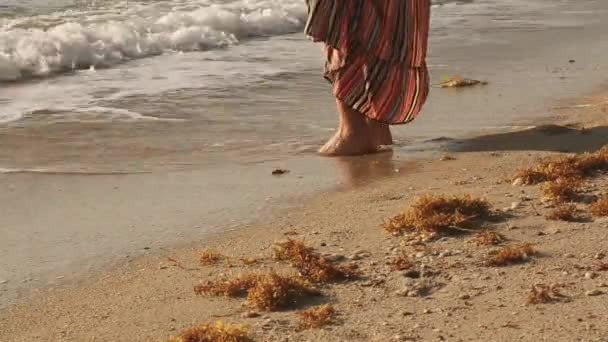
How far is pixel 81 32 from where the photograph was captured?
1037cm

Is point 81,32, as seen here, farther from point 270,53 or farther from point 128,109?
point 128,109

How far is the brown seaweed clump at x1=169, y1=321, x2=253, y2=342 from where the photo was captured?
3227 millimetres

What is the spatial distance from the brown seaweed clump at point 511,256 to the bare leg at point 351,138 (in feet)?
7.00

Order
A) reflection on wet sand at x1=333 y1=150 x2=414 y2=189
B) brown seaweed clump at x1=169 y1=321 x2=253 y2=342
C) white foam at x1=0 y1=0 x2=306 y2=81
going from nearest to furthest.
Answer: brown seaweed clump at x1=169 y1=321 x2=253 y2=342 → reflection on wet sand at x1=333 y1=150 x2=414 y2=189 → white foam at x1=0 y1=0 x2=306 y2=81

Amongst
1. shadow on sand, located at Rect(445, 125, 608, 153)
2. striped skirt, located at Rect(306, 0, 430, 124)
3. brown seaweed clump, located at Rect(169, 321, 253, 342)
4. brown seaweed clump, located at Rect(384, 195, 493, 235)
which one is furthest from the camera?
shadow on sand, located at Rect(445, 125, 608, 153)

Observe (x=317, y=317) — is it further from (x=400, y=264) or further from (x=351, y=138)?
(x=351, y=138)

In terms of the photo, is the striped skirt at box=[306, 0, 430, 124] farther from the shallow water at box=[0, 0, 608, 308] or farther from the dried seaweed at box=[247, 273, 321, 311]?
the dried seaweed at box=[247, 273, 321, 311]

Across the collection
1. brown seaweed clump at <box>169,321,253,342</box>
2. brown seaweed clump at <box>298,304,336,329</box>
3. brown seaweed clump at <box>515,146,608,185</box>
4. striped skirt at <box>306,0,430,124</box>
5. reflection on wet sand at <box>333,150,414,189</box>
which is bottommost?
reflection on wet sand at <box>333,150,414,189</box>

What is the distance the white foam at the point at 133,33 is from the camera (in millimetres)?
9398

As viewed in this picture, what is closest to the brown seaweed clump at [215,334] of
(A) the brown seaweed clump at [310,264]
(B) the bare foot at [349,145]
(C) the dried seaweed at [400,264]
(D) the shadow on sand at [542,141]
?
(A) the brown seaweed clump at [310,264]

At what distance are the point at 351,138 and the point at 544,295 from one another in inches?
104

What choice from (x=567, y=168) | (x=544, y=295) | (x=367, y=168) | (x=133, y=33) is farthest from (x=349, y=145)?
(x=133, y=33)

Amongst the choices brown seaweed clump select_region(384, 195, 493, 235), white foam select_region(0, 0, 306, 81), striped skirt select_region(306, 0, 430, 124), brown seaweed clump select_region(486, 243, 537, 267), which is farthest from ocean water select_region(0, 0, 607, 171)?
brown seaweed clump select_region(486, 243, 537, 267)

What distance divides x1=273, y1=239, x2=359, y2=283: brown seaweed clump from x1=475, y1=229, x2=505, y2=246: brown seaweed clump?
494 millimetres
